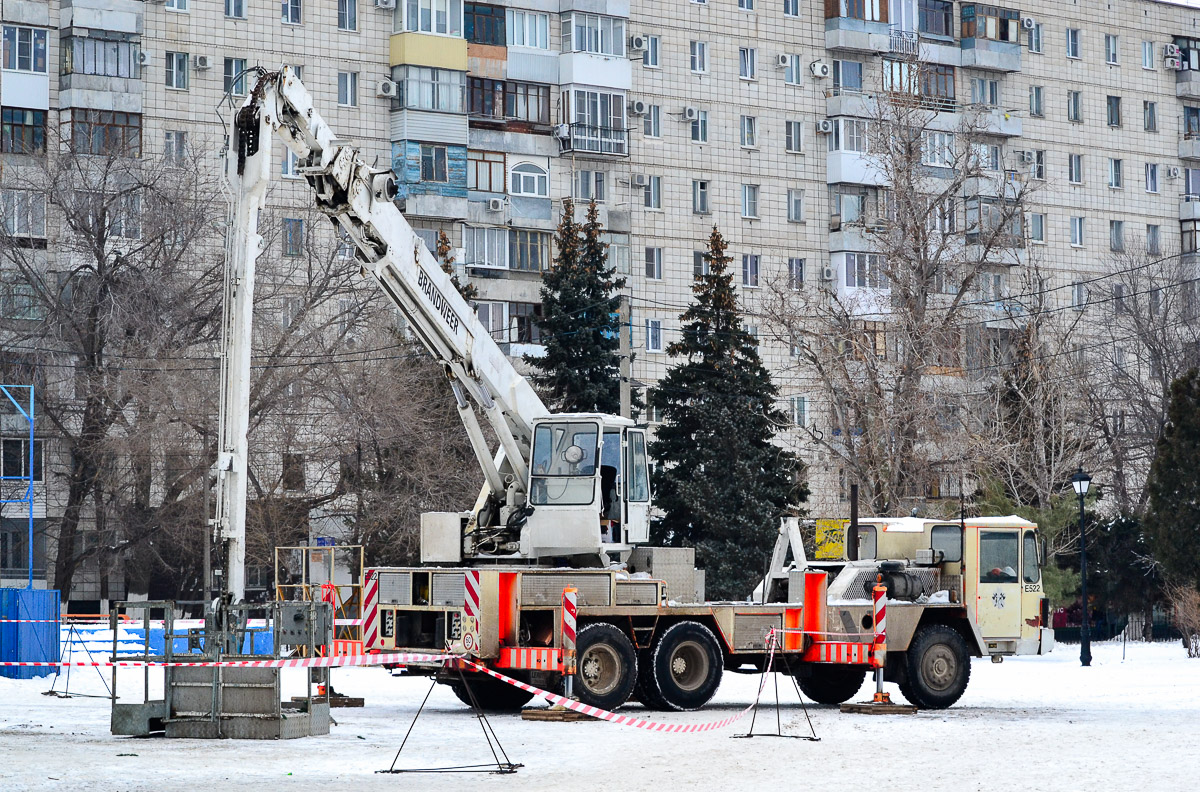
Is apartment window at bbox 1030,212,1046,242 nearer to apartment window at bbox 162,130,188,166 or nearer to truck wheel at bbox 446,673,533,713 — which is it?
apartment window at bbox 162,130,188,166

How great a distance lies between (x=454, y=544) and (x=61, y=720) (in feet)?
19.0

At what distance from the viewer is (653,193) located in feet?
216

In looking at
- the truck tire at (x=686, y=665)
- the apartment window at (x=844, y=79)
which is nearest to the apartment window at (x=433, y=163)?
the apartment window at (x=844, y=79)

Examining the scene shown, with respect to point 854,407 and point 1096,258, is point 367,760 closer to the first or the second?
point 854,407

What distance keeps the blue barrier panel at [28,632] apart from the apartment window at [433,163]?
31.6 m

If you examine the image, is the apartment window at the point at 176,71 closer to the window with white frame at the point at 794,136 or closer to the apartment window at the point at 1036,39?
the window with white frame at the point at 794,136

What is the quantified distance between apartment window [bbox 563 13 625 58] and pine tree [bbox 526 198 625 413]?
411 inches

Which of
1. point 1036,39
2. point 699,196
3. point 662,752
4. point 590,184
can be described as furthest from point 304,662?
point 1036,39

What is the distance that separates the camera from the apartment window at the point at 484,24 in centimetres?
6159

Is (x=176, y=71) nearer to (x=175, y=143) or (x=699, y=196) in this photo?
(x=175, y=143)

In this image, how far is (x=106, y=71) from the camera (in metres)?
56.0

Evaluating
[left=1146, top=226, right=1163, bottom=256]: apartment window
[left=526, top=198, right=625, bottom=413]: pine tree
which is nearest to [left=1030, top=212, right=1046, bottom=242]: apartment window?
[left=1146, top=226, right=1163, bottom=256]: apartment window

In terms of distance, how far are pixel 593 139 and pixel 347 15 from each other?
870 cm

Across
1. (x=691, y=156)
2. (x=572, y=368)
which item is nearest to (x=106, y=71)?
(x=572, y=368)
